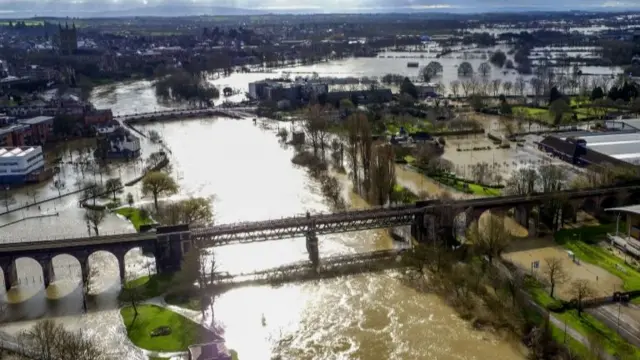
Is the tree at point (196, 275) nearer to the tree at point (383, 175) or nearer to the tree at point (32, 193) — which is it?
the tree at point (383, 175)

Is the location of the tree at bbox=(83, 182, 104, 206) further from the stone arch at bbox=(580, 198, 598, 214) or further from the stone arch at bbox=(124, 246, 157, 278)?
the stone arch at bbox=(580, 198, 598, 214)

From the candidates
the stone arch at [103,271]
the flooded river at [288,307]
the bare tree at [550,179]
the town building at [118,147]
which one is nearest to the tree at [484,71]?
the bare tree at [550,179]

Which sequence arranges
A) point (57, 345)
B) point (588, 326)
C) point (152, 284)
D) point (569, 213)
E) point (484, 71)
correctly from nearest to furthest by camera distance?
point (57, 345) < point (588, 326) < point (152, 284) < point (569, 213) < point (484, 71)

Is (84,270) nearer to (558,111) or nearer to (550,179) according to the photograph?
(550,179)

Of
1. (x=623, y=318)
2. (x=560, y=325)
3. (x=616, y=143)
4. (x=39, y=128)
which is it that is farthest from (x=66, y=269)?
(x=616, y=143)

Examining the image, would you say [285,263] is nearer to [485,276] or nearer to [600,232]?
[485,276]

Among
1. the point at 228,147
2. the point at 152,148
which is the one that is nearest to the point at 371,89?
the point at 228,147
